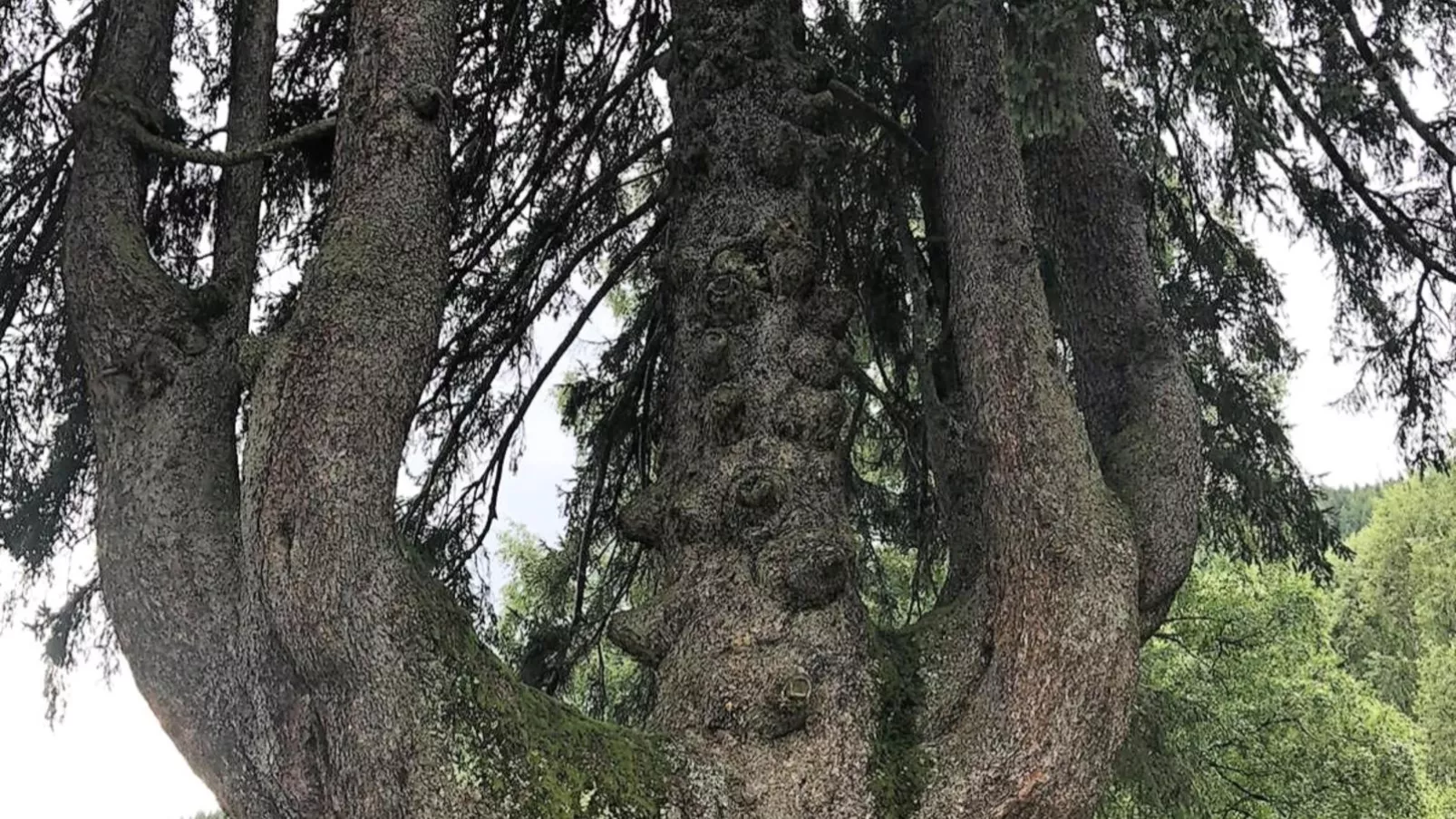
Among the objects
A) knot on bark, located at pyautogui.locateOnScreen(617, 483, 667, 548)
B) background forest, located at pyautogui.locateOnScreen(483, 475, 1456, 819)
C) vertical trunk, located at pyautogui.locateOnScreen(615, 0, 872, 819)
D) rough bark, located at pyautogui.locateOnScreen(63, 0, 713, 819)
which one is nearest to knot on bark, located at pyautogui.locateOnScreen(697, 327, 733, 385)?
vertical trunk, located at pyautogui.locateOnScreen(615, 0, 872, 819)

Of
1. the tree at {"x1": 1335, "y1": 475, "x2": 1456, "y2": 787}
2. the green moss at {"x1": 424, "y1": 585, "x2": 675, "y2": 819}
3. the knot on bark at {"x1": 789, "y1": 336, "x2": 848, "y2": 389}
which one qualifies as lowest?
the tree at {"x1": 1335, "y1": 475, "x2": 1456, "y2": 787}

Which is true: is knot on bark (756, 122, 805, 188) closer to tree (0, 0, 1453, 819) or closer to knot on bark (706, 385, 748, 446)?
tree (0, 0, 1453, 819)

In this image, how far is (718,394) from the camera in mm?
3014

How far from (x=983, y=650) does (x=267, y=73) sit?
2.52 meters

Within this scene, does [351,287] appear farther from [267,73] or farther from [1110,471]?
[1110,471]

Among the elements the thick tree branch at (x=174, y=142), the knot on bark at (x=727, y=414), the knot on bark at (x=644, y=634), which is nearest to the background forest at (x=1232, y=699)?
the knot on bark at (x=644, y=634)

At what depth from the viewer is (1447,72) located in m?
4.27

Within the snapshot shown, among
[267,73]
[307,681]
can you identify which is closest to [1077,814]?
Answer: [307,681]

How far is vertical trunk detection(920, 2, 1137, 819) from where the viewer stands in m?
2.52

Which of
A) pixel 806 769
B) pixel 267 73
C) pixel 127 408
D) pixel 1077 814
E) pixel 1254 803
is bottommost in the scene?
pixel 1254 803

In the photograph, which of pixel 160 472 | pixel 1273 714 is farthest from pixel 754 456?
pixel 1273 714

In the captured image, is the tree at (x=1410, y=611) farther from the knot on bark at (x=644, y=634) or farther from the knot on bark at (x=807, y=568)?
the knot on bark at (x=644, y=634)

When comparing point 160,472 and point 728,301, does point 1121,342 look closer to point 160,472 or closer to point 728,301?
point 728,301

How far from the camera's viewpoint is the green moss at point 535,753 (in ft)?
7.24
